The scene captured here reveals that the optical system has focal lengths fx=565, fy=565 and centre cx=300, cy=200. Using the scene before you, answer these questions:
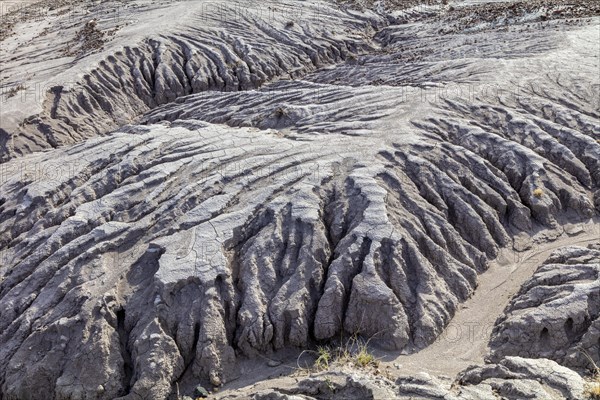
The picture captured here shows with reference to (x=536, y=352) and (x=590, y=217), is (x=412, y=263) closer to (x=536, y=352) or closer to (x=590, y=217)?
(x=536, y=352)

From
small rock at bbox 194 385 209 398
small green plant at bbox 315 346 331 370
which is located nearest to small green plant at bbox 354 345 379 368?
small green plant at bbox 315 346 331 370

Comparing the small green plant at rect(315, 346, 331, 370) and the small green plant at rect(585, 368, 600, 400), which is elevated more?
the small green plant at rect(585, 368, 600, 400)

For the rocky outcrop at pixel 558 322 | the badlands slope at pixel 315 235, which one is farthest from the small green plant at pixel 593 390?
the rocky outcrop at pixel 558 322

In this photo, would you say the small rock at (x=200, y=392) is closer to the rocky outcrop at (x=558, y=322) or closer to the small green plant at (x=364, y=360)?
the small green plant at (x=364, y=360)

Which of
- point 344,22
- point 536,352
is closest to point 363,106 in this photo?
point 536,352

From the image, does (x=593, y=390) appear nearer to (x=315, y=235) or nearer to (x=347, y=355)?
(x=347, y=355)

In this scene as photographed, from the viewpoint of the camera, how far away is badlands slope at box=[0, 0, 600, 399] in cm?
1100

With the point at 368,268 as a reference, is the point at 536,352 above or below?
below

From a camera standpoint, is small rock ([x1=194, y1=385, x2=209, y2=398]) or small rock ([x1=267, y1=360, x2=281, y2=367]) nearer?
small rock ([x1=194, y1=385, x2=209, y2=398])

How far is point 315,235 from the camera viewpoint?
12.7 meters

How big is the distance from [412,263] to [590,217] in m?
6.22

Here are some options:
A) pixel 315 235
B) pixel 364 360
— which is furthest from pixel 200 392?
pixel 315 235

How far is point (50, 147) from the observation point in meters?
20.5

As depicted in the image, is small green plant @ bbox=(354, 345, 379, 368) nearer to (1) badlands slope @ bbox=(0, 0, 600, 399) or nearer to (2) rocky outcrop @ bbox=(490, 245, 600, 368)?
(1) badlands slope @ bbox=(0, 0, 600, 399)
